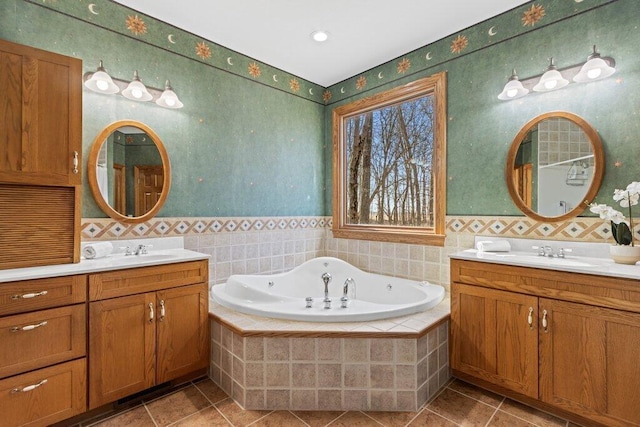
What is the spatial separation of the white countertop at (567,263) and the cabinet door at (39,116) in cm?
256

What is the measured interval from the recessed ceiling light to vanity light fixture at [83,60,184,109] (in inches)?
49.4

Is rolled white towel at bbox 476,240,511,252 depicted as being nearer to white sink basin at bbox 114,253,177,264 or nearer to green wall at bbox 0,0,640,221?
green wall at bbox 0,0,640,221

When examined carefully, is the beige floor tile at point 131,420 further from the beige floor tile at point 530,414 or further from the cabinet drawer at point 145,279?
the beige floor tile at point 530,414

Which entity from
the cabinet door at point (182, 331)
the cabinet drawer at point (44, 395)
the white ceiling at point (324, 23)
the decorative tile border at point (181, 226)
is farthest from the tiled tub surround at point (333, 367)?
the white ceiling at point (324, 23)

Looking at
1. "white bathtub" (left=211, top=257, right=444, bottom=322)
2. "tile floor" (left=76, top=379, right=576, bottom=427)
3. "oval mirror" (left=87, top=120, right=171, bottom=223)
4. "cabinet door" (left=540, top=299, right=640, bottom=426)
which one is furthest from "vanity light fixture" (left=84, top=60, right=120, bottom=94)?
"cabinet door" (left=540, top=299, right=640, bottom=426)

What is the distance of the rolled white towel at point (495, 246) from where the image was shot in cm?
227

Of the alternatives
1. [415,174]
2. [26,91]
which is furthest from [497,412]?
[26,91]

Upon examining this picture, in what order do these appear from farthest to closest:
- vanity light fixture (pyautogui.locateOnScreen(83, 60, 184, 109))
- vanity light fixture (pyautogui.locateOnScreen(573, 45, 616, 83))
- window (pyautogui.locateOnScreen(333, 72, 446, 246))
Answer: window (pyautogui.locateOnScreen(333, 72, 446, 246)) → vanity light fixture (pyautogui.locateOnScreen(83, 60, 184, 109)) → vanity light fixture (pyautogui.locateOnScreen(573, 45, 616, 83))

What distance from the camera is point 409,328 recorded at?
1.93 metres

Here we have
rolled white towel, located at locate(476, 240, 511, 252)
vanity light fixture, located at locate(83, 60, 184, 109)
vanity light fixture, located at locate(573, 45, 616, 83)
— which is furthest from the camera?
rolled white towel, located at locate(476, 240, 511, 252)

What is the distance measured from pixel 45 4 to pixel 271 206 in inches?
85.7

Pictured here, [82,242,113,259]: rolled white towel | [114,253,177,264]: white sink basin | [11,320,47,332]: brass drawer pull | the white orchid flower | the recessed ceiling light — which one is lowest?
[11,320,47,332]: brass drawer pull

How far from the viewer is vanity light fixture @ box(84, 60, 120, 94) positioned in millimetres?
2148

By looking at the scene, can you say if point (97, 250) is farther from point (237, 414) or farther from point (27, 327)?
point (237, 414)
